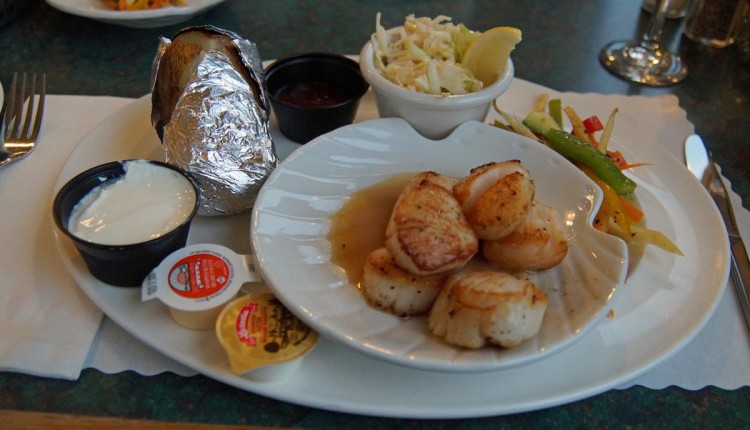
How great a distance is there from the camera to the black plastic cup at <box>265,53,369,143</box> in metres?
1.73

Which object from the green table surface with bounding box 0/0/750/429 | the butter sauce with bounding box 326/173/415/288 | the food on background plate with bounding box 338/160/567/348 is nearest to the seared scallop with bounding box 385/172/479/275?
the food on background plate with bounding box 338/160/567/348

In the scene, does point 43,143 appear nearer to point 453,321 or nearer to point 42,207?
point 42,207

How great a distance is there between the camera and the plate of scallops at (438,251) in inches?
43.8

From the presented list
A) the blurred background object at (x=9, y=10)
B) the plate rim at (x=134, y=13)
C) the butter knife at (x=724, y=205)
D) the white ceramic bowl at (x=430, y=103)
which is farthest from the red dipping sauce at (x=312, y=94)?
the blurred background object at (x=9, y=10)

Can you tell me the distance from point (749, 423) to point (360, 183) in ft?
3.35

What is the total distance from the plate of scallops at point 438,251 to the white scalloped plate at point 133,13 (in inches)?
39.4

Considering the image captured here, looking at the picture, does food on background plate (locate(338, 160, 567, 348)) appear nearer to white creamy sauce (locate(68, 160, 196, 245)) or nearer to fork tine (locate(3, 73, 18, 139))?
white creamy sauce (locate(68, 160, 196, 245))

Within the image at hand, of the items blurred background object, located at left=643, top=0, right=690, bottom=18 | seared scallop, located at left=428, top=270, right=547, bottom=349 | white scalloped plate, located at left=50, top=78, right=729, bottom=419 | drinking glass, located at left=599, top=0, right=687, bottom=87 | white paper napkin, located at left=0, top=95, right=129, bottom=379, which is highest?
seared scallop, located at left=428, top=270, right=547, bottom=349

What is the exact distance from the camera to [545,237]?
1.28 m

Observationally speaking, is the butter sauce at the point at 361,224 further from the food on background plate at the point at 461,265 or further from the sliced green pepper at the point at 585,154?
the sliced green pepper at the point at 585,154

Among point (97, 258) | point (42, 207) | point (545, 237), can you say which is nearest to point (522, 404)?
point (545, 237)

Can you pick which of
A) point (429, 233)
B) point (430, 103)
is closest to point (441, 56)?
point (430, 103)

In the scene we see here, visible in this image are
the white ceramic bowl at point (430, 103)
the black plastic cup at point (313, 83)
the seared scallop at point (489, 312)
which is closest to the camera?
the seared scallop at point (489, 312)

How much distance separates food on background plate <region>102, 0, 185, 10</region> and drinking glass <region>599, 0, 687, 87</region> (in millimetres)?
1761
